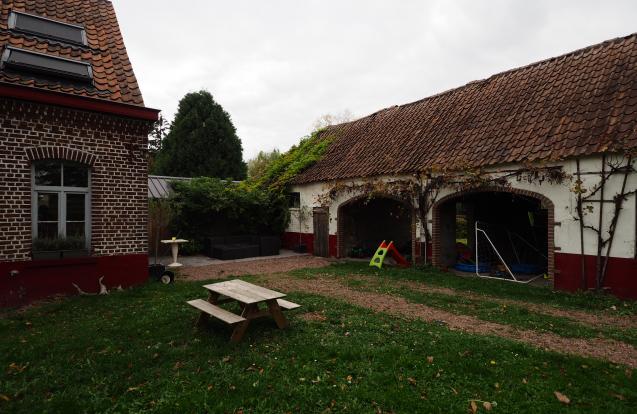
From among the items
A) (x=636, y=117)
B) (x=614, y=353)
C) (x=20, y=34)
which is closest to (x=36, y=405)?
(x=614, y=353)

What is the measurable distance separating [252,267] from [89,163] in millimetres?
5932

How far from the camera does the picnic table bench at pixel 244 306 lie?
15.8 feet

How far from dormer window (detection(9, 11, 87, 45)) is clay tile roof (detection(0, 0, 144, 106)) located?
0.58ft

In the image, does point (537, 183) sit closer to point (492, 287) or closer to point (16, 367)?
point (492, 287)

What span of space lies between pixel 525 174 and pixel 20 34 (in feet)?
40.5

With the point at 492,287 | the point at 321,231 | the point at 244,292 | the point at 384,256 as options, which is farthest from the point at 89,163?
the point at 492,287

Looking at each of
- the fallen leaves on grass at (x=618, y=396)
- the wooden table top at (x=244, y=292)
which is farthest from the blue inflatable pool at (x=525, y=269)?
the wooden table top at (x=244, y=292)

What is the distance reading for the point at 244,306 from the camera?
5.23m

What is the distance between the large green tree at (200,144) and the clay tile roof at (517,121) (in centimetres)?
1296

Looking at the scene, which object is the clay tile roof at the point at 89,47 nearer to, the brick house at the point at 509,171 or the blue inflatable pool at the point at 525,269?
the brick house at the point at 509,171

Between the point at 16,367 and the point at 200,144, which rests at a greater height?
the point at 200,144

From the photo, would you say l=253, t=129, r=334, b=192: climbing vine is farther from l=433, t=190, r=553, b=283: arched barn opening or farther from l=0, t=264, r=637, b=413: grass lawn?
l=0, t=264, r=637, b=413: grass lawn

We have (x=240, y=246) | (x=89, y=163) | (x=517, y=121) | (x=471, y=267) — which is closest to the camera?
(x=89, y=163)

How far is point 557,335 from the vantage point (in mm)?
5367
